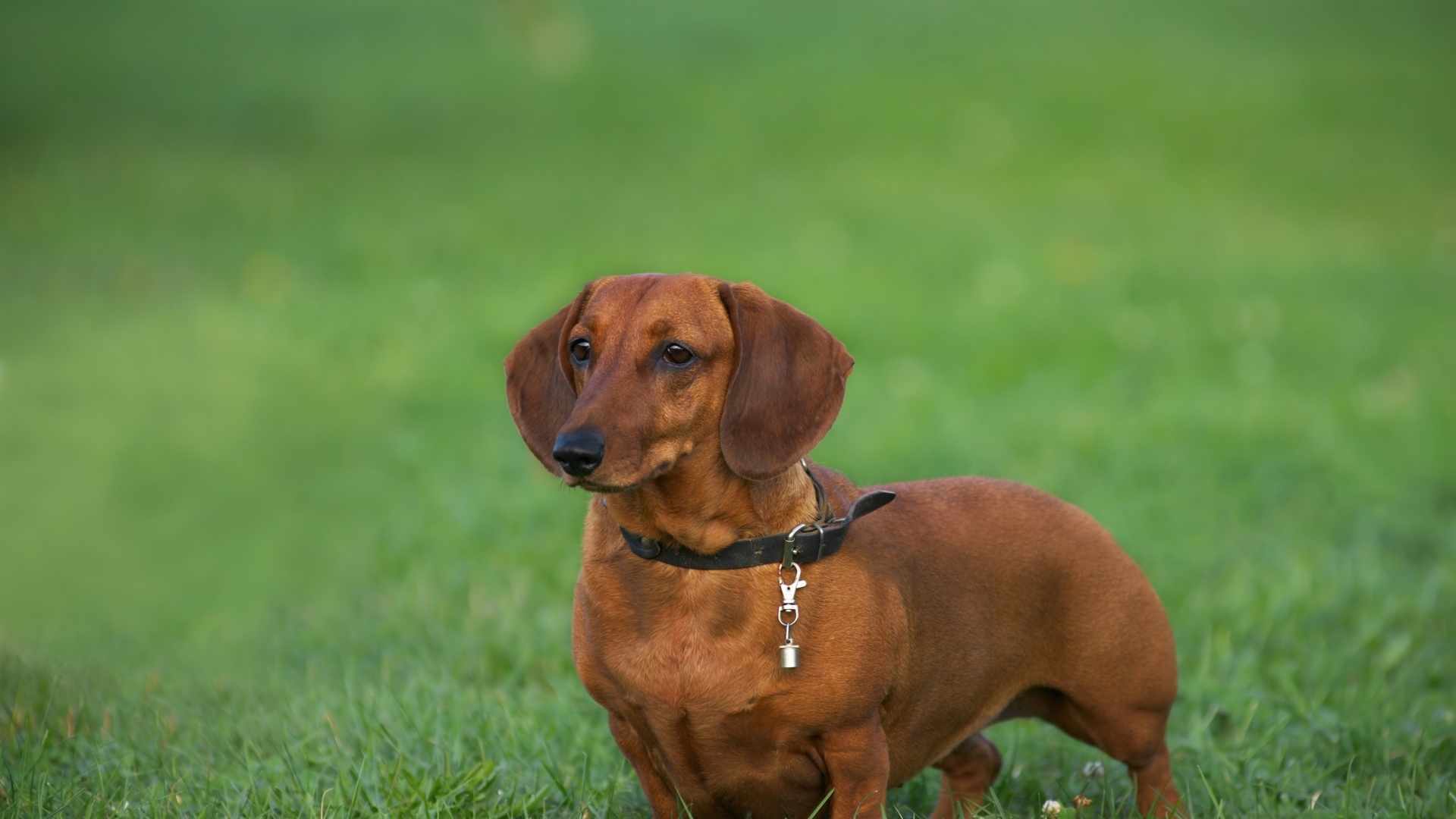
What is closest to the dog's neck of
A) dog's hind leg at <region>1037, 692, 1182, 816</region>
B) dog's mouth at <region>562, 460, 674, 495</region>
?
dog's mouth at <region>562, 460, 674, 495</region>

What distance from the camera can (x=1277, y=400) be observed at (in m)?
10.8

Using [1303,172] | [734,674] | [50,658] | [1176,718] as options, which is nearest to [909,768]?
[734,674]

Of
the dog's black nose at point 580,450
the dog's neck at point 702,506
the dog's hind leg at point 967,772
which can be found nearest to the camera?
the dog's black nose at point 580,450

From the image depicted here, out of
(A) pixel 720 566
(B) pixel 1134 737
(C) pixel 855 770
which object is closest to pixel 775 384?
(A) pixel 720 566

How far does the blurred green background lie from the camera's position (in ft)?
17.0

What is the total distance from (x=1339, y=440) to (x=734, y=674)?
723cm

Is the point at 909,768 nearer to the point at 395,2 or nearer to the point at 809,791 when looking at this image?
the point at 809,791

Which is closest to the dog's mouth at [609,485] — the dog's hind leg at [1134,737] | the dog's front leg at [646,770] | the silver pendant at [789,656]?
the silver pendant at [789,656]

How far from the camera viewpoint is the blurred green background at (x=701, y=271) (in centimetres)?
520

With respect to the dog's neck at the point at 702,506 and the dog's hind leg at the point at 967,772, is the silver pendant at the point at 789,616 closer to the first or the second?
the dog's neck at the point at 702,506

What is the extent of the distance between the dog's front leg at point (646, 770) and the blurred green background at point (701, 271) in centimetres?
30

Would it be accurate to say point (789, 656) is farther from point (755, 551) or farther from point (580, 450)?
point (580, 450)

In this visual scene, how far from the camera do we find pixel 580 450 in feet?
11.1

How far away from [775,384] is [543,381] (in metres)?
0.56
